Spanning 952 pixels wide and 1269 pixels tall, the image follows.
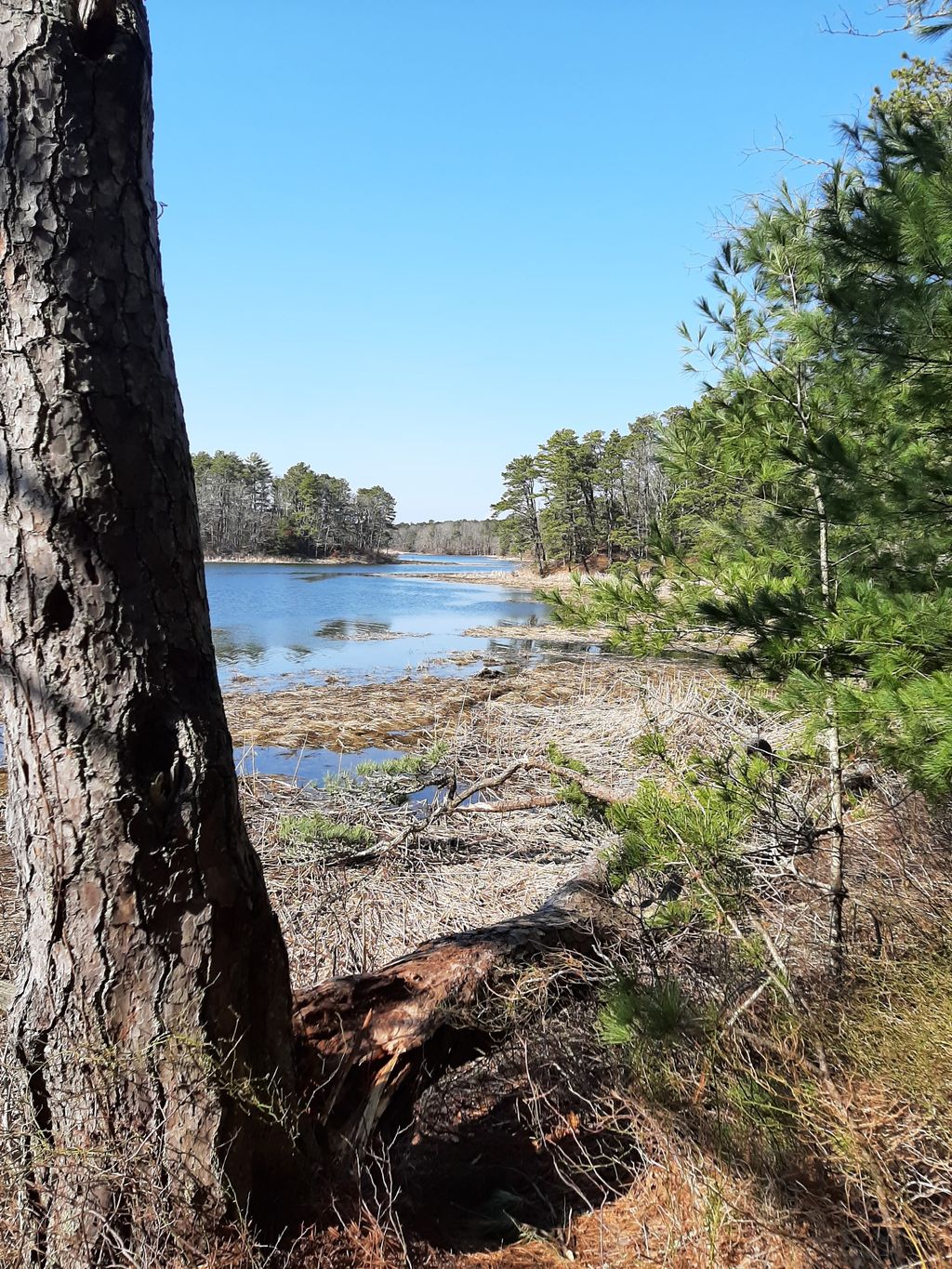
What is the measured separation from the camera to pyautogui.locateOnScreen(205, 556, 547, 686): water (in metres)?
18.7

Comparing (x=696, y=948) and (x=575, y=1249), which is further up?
(x=696, y=948)

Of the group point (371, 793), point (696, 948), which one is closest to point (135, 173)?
point (696, 948)

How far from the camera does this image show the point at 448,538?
130125 millimetres

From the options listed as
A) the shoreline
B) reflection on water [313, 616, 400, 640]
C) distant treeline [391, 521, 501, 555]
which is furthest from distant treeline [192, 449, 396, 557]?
reflection on water [313, 616, 400, 640]

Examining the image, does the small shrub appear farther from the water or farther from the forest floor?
the water

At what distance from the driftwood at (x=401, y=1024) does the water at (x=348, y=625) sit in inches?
146

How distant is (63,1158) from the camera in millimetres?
1916

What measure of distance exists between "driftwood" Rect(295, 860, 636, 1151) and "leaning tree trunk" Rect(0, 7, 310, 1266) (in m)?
0.44

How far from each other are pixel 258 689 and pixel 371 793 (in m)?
8.34

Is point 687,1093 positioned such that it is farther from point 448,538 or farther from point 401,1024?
point 448,538

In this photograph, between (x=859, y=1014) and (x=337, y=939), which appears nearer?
(x=859, y=1014)

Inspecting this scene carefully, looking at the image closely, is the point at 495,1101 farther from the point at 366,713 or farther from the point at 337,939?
the point at 366,713

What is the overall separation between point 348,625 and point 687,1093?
26.2 metres

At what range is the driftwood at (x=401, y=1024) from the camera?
8.11ft
